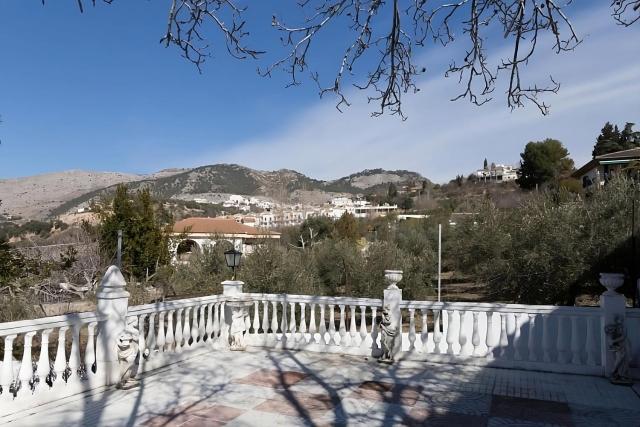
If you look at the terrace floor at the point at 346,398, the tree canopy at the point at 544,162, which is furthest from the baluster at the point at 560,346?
the tree canopy at the point at 544,162

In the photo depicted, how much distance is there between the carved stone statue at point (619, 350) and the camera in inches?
222

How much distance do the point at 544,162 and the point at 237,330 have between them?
48561mm

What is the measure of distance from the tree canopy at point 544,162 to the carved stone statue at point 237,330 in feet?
154

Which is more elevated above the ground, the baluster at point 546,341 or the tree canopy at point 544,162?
the tree canopy at point 544,162

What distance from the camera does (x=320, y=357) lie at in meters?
6.99

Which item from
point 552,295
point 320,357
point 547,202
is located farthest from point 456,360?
point 547,202

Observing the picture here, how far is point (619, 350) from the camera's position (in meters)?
5.67

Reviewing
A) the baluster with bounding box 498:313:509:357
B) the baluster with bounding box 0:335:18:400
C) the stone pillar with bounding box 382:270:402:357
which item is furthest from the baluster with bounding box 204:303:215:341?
the baluster with bounding box 498:313:509:357

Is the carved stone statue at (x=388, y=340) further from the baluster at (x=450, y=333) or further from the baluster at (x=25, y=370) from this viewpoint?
the baluster at (x=25, y=370)

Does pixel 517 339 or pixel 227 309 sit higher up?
pixel 227 309

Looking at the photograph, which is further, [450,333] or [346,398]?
[450,333]

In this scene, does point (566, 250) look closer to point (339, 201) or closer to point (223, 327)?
point (223, 327)

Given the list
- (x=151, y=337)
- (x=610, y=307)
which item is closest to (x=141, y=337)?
(x=151, y=337)

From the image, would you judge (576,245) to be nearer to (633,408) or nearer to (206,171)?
(633,408)
